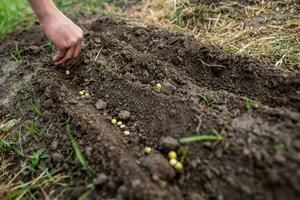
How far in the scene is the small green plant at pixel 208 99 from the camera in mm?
1988

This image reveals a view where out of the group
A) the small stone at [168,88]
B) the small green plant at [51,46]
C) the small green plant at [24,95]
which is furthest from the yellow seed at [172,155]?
the small green plant at [51,46]

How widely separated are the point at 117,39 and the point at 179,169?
4.61ft

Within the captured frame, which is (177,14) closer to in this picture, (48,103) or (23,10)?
(48,103)

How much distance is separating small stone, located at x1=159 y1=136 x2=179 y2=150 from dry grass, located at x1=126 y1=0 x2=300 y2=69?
1031 millimetres

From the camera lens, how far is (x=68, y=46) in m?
2.28

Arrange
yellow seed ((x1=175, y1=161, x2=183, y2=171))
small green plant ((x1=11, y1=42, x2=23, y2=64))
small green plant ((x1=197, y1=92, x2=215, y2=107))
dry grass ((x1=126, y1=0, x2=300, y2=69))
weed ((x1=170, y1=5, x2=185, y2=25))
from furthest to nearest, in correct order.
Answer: weed ((x1=170, y1=5, x2=185, y2=25)), small green plant ((x1=11, y1=42, x2=23, y2=64)), dry grass ((x1=126, y1=0, x2=300, y2=69)), small green plant ((x1=197, y1=92, x2=215, y2=107)), yellow seed ((x1=175, y1=161, x2=183, y2=171))

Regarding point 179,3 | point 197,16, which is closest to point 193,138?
point 197,16

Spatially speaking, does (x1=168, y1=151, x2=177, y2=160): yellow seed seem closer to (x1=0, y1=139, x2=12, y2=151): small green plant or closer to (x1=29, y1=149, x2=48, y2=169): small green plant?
(x1=29, y1=149, x2=48, y2=169): small green plant

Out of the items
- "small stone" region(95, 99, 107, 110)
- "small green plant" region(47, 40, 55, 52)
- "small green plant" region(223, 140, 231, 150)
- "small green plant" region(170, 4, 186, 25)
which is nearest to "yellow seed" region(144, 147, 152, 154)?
"small green plant" region(223, 140, 231, 150)

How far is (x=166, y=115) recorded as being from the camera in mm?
1979

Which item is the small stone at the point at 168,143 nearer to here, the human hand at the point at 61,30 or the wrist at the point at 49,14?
the human hand at the point at 61,30

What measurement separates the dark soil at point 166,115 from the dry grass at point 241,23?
274mm

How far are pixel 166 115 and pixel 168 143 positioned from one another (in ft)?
0.74

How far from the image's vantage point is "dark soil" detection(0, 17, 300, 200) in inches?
63.1
